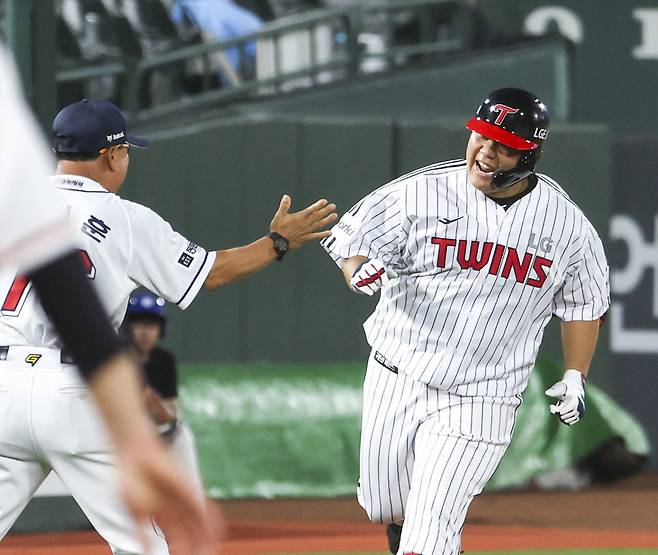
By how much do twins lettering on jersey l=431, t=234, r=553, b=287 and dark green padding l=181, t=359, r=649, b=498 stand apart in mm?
4364

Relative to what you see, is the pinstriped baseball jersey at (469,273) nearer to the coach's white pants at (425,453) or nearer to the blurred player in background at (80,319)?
the coach's white pants at (425,453)

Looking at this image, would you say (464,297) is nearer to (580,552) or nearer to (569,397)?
(569,397)

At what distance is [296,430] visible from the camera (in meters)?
8.70

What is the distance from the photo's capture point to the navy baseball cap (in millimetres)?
4418

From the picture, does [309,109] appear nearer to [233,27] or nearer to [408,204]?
[233,27]

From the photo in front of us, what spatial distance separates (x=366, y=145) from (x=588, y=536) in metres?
3.13

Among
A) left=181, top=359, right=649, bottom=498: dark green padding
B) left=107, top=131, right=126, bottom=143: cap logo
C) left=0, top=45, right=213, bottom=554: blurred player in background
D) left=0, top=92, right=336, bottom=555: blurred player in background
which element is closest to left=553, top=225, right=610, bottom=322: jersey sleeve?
left=0, top=92, right=336, bottom=555: blurred player in background

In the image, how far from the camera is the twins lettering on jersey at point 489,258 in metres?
4.43

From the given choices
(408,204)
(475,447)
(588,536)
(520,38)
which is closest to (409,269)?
(408,204)

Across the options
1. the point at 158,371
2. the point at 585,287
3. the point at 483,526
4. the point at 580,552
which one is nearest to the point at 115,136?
the point at 585,287

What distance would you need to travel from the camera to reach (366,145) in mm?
9391

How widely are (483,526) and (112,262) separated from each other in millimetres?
4133

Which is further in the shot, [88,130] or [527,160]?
[527,160]

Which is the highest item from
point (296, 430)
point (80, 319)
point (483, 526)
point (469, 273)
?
point (80, 319)
